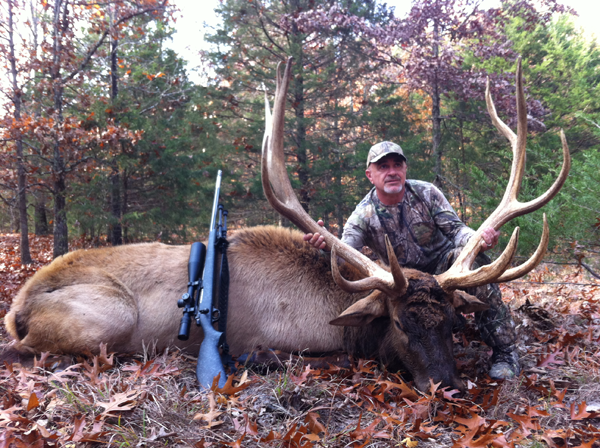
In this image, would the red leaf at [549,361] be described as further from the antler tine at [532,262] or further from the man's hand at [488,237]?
the man's hand at [488,237]

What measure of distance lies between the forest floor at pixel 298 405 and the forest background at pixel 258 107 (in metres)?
5.56

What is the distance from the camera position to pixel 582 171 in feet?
19.6

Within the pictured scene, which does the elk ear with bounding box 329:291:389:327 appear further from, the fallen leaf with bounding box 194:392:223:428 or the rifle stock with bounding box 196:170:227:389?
the fallen leaf with bounding box 194:392:223:428

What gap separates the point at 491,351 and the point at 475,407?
129 cm

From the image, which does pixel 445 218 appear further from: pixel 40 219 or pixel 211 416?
pixel 40 219

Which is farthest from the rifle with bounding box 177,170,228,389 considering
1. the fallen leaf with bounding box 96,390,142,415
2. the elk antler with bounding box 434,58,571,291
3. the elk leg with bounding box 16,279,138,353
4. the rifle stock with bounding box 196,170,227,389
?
the elk antler with bounding box 434,58,571,291

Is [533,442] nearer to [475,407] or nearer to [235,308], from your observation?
[475,407]

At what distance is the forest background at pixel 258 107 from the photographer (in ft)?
31.8

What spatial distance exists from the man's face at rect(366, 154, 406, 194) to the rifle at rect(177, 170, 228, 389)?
5.86 ft

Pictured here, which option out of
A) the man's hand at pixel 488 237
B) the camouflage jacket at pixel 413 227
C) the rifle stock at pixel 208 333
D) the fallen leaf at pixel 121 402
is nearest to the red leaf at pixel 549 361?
the man's hand at pixel 488 237

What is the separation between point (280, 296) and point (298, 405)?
1.20 metres

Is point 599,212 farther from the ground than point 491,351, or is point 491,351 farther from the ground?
point 599,212

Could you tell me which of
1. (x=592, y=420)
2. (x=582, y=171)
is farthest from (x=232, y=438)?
(x=582, y=171)

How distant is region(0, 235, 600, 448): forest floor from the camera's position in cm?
223
